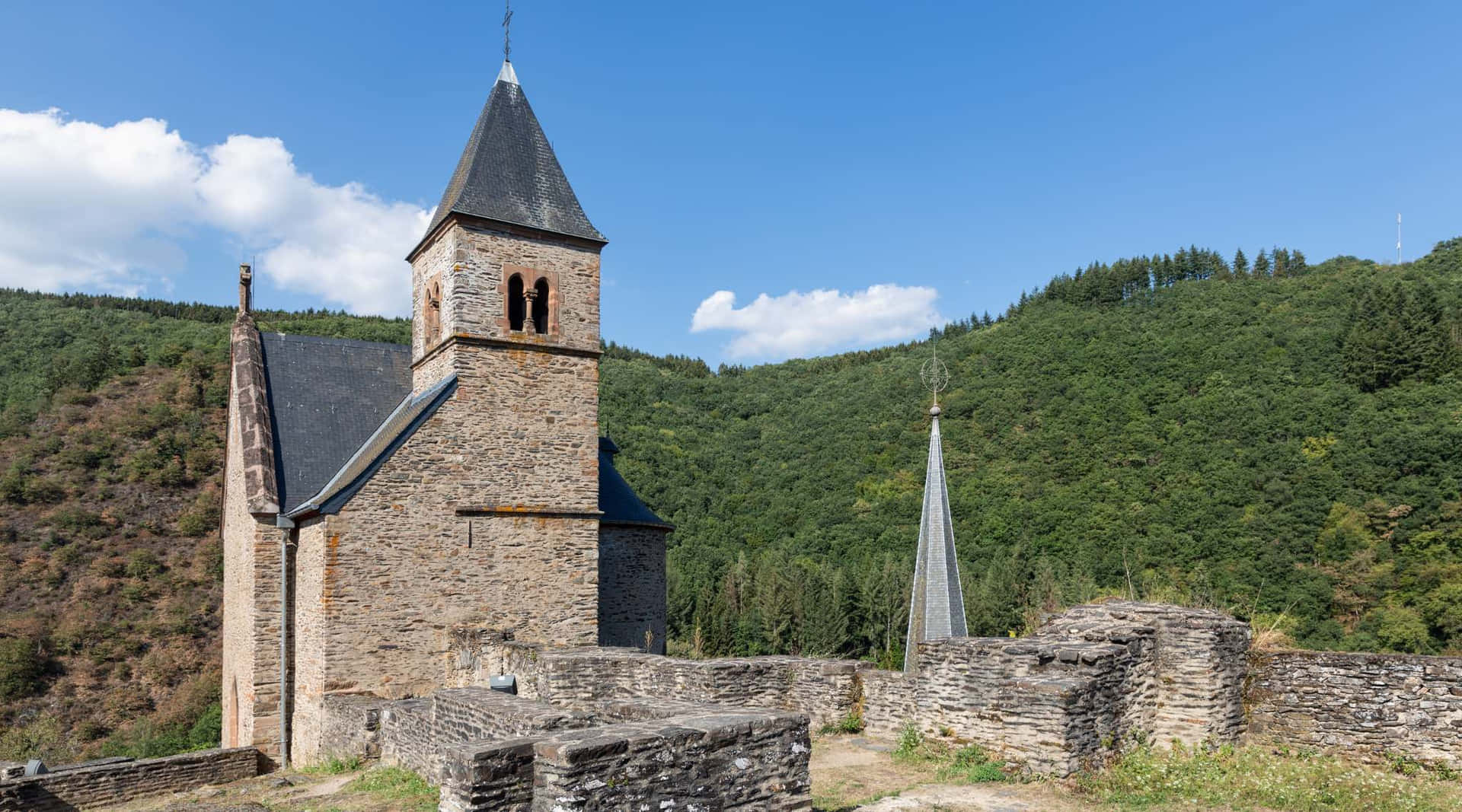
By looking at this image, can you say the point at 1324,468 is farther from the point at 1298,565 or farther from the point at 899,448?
the point at 899,448

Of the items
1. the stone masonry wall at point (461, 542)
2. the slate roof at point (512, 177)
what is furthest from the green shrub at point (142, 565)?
the slate roof at point (512, 177)

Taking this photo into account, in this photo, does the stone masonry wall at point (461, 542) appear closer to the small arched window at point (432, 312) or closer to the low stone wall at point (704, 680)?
the small arched window at point (432, 312)

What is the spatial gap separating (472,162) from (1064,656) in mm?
13289

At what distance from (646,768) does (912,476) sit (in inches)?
2142

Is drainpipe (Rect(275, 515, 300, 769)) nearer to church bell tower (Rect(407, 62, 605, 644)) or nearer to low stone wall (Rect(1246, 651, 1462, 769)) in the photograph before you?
church bell tower (Rect(407, 62, 605, 644))

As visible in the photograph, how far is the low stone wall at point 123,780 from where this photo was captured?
423 inches

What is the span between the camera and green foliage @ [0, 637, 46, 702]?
31078 mm

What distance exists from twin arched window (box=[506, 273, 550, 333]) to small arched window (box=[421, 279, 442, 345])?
1518 millimetres

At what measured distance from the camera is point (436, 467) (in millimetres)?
14180

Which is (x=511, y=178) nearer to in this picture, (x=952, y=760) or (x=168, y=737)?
(x=952, y=760)

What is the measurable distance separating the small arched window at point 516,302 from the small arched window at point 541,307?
275 mm

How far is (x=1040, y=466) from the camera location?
5353cm

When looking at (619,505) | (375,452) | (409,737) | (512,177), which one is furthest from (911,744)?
(512,177)

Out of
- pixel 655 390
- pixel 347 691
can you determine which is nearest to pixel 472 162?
pixel 347 691
